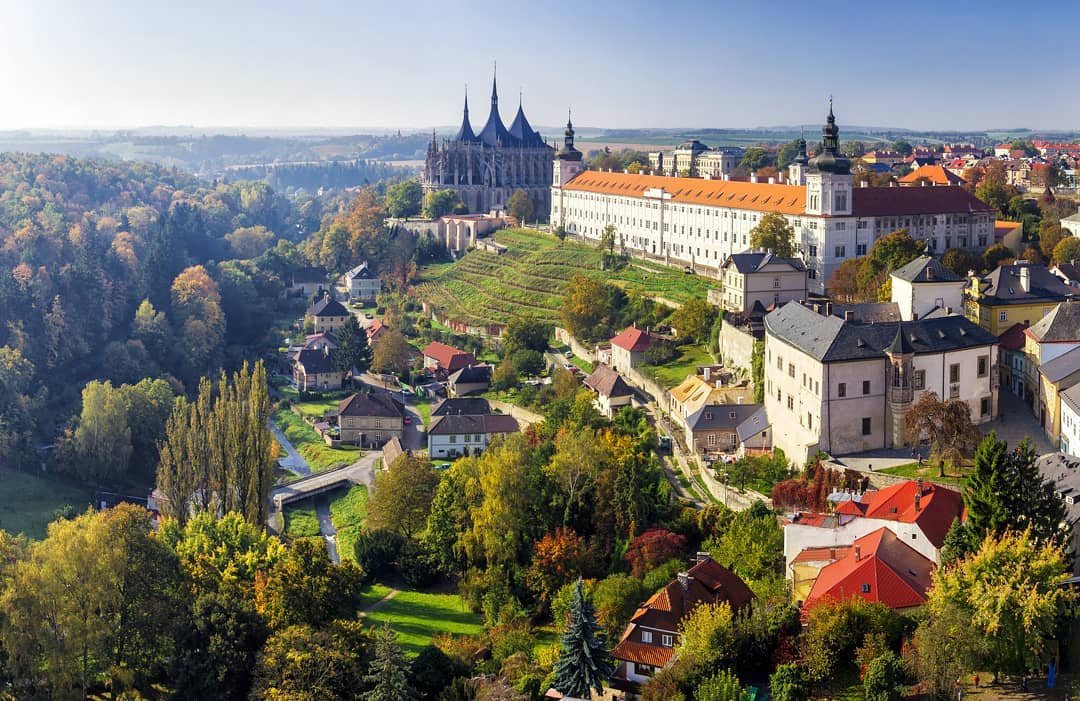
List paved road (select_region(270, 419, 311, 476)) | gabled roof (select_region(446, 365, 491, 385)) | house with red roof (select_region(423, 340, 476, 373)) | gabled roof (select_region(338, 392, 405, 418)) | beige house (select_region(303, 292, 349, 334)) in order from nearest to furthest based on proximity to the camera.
→ paved road (select_region(270, 419, 311, 476)) < gabled roof (select_region(338, 392, 405, 418)) < gabled roof (select_region(446, 365, 491, 385)) < house with red roof (select_region(423, 340, 476, 373)) < beige house (select_region(303, 292, 349, 334))

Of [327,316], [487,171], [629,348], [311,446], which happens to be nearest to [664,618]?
[629,348]

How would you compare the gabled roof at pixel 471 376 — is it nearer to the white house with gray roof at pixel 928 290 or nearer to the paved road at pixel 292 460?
the paved road at pixel 292 460

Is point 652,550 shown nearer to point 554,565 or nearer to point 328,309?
point 554,565

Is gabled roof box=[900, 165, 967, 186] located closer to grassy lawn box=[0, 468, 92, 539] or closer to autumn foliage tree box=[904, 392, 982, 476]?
autumn foliage tree box=[904, 392, 982, 476]

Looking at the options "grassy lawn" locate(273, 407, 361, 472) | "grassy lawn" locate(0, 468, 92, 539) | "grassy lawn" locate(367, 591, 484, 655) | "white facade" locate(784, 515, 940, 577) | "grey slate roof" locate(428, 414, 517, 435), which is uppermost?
"white facade" locate(784, 515, 940, 577)

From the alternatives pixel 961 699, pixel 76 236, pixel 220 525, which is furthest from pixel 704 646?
pixel 76 236

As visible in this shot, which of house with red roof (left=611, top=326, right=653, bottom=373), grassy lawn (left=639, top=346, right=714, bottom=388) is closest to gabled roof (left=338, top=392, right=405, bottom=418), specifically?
house with red roof (left=611, top=326, right=653, bottom=373)
